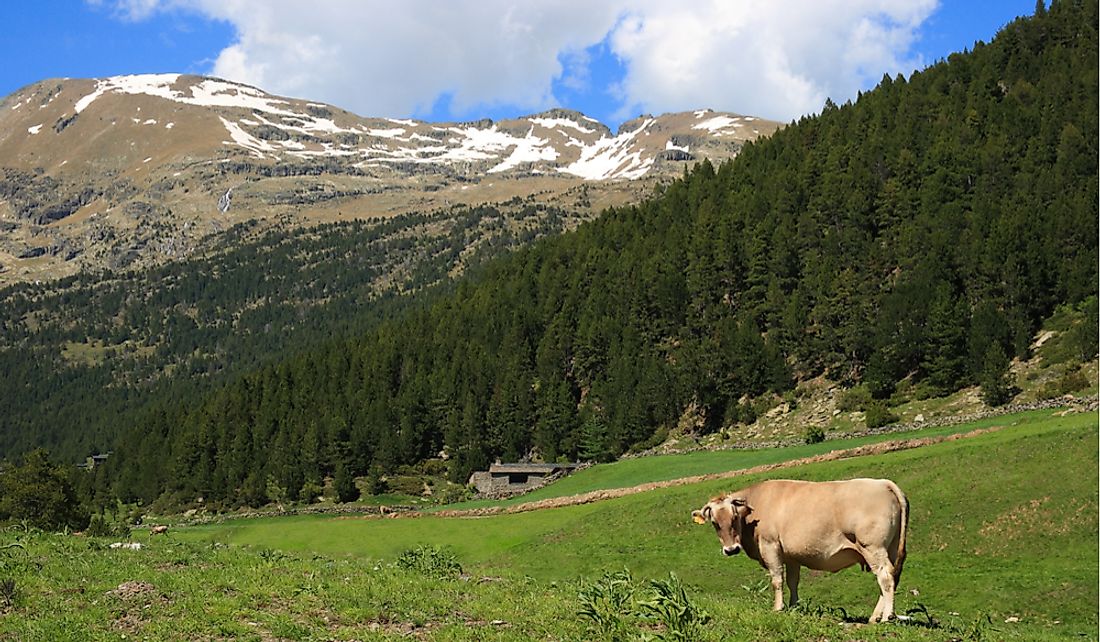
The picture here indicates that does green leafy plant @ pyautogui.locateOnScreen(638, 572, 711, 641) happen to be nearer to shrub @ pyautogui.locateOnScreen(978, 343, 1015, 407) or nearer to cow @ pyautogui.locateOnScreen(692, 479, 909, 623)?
cow @ pyautogui.locateOnScreen(692, 479, 909, 623)

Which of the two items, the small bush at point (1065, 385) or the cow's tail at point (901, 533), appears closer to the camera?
the cow's tail at point (901, 533)

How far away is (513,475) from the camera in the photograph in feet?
299

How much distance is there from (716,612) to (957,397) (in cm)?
7036

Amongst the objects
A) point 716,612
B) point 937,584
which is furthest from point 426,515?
point 716,612

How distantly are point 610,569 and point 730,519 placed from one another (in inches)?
665

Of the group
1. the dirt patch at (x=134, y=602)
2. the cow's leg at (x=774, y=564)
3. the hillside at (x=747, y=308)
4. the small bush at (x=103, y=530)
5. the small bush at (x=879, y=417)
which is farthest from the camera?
the hillside at (x=747, y=308)

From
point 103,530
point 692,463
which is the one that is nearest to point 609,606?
point 103,530

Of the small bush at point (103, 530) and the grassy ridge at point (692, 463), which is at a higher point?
the small bush at point (103, 530)

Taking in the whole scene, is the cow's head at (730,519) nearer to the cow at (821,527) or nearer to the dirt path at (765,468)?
the cow at (821,527)

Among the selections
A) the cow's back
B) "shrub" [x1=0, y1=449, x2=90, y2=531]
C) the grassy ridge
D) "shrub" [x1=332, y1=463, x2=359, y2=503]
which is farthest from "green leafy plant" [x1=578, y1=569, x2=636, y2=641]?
"shrub" [x1=332, y1=463, x2=359, y2=503]

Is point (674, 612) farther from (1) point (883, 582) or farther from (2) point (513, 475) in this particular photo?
(2) point (513, 475)

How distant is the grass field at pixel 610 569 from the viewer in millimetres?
14586

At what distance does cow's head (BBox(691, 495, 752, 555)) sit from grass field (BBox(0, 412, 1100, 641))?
0.91 metres

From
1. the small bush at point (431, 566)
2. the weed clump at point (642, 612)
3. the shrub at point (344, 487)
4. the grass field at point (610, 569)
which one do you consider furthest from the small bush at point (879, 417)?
the shrub at point (344, 487)
